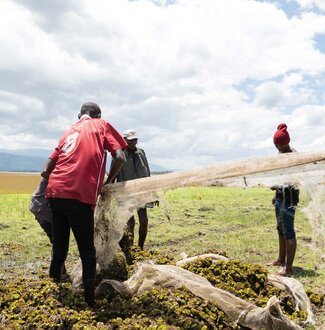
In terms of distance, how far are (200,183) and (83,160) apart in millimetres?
1098

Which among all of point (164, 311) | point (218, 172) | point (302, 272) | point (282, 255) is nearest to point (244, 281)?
point (164, 311)

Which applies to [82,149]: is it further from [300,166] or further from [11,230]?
[11,230]

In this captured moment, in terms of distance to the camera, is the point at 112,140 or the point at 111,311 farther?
the point at 112,140

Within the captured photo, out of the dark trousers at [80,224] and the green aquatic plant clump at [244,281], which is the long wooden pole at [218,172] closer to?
the dark trousers at [80,224]

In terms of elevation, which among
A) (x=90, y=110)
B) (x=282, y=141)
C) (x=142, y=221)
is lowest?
(x=142, y=221)

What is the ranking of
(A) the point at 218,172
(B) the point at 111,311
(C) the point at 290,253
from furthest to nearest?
(C) the point at 290,253
(A) the point at 218,172
(B) the point at 111,311

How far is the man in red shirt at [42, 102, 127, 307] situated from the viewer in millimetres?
3541

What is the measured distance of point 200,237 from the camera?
8.87m

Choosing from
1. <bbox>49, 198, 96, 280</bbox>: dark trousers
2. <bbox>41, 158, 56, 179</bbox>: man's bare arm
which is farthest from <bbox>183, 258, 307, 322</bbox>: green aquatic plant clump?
<bbox>41, 158, 56, 179</bbox>: man's bare arm

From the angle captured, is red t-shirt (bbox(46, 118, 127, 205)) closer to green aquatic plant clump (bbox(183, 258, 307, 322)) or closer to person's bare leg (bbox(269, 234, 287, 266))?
green aquatic plant clump (bbox(183, 258, 307, 322))

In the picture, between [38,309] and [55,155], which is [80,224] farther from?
[38,309]

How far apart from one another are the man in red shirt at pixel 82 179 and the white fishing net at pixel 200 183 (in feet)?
1.16

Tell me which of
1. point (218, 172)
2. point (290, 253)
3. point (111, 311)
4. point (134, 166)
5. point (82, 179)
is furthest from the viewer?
point (134, 166)

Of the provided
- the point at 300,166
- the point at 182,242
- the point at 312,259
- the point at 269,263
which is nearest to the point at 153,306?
the point at 300,166
